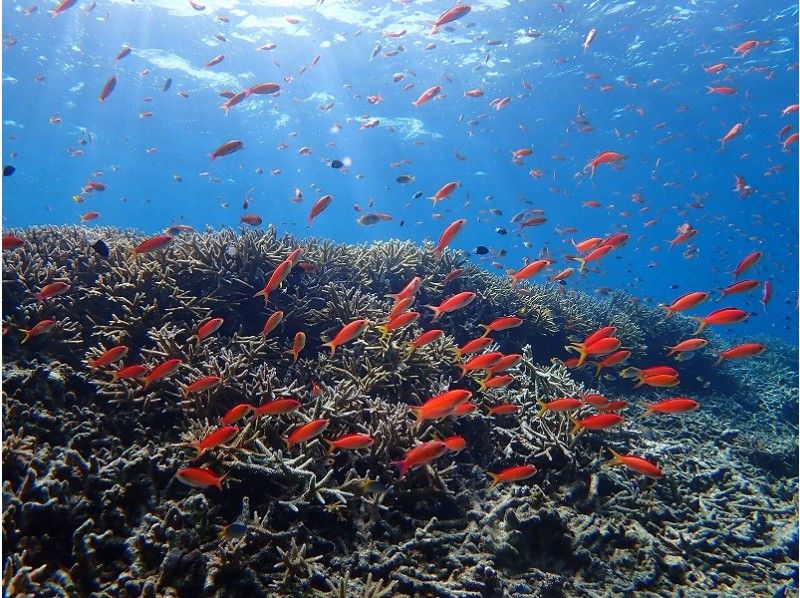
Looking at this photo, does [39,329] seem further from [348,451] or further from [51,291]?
[348,451]

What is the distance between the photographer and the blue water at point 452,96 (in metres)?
22.0

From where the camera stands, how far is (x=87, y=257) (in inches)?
254

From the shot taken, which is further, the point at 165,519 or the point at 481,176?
the point at 481,176

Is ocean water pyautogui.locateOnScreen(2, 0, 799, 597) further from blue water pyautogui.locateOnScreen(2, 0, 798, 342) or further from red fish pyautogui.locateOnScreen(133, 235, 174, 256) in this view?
blue water pyautogui.locateOnScreen(2, 0, 798, 342)

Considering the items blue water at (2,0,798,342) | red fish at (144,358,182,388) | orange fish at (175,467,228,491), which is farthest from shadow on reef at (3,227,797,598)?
blue water at (2,0,798,342)

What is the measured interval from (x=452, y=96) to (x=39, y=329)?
104 feet

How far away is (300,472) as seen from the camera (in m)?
3.89

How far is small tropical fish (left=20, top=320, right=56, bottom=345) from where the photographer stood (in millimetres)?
4797

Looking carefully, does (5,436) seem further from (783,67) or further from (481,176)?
(481,176)

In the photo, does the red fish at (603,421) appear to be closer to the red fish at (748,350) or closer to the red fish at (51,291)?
the red fish at (748,350)

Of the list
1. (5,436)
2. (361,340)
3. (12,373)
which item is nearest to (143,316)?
(12,373)

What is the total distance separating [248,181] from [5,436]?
72.1 metres

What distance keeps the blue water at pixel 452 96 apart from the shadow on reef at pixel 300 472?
6067 millimetres

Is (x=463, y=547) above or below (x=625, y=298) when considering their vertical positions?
below
